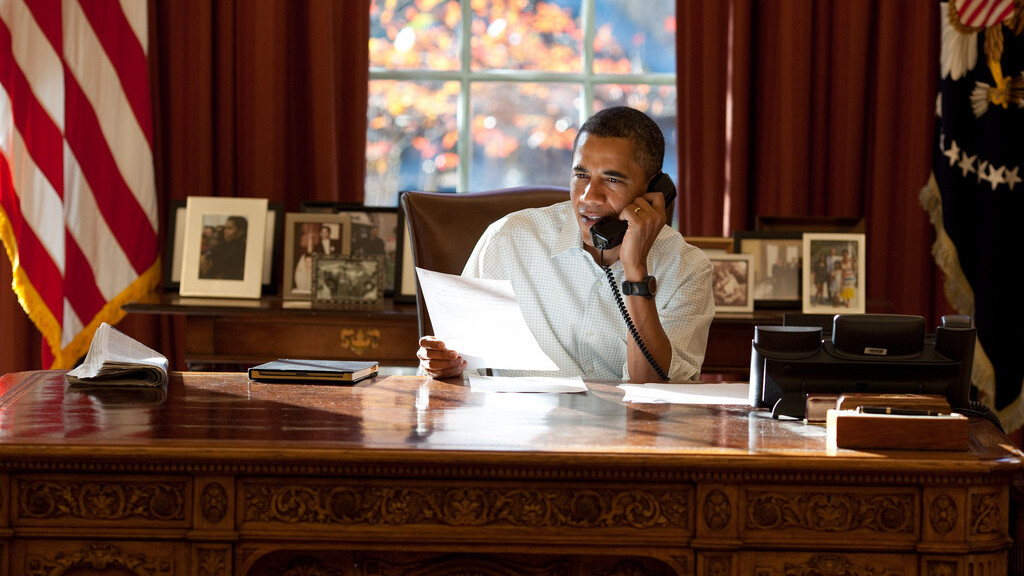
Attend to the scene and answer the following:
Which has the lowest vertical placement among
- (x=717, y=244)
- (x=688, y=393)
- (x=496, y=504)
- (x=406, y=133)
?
(x=496, y=504)

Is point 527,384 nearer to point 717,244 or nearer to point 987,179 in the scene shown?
point 717,244

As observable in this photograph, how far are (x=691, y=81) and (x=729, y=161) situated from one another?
33 cm

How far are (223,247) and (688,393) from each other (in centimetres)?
197

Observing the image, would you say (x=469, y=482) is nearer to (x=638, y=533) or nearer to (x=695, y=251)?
(x=638, y=533)

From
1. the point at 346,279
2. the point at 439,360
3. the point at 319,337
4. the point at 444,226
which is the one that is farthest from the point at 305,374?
the point at 346,279

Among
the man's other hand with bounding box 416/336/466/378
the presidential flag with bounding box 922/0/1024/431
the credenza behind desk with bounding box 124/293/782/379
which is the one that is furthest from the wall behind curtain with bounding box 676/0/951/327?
the man's other hand with bounding box 416/336/466/378

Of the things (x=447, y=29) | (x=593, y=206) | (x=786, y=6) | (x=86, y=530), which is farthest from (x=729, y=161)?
(x=86, y=530)

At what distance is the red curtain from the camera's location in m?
3.77

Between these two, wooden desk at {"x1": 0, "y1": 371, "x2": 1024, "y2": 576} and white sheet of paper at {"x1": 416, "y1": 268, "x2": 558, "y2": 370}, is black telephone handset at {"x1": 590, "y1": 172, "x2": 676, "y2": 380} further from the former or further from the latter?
wooden desk at {"x1": 0, "y1": 371, "x2": 1024, "y2": 576}

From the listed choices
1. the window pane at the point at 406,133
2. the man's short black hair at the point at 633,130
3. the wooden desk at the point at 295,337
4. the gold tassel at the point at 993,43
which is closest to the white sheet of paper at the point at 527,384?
the man's short black hair at the point at 633,130

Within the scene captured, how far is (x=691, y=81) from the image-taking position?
3.85 meters

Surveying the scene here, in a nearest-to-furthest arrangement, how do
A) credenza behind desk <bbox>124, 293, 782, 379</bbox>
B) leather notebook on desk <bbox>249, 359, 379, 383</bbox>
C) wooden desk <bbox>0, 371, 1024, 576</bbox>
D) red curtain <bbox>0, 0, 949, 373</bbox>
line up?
wooden desk <bbox>0, 371, 1024, 576</bbox>, leather notebook on desk <bbox>249, 359, 379, 383</bbox>, credenza behind desk <bbox>124, 293, 782, 379</bbox>, red curtain <bbox>0, 0, 949, 373</bbox>

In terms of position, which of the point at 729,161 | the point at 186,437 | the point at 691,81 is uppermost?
the point at 691,81

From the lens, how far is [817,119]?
3850 millimetres
